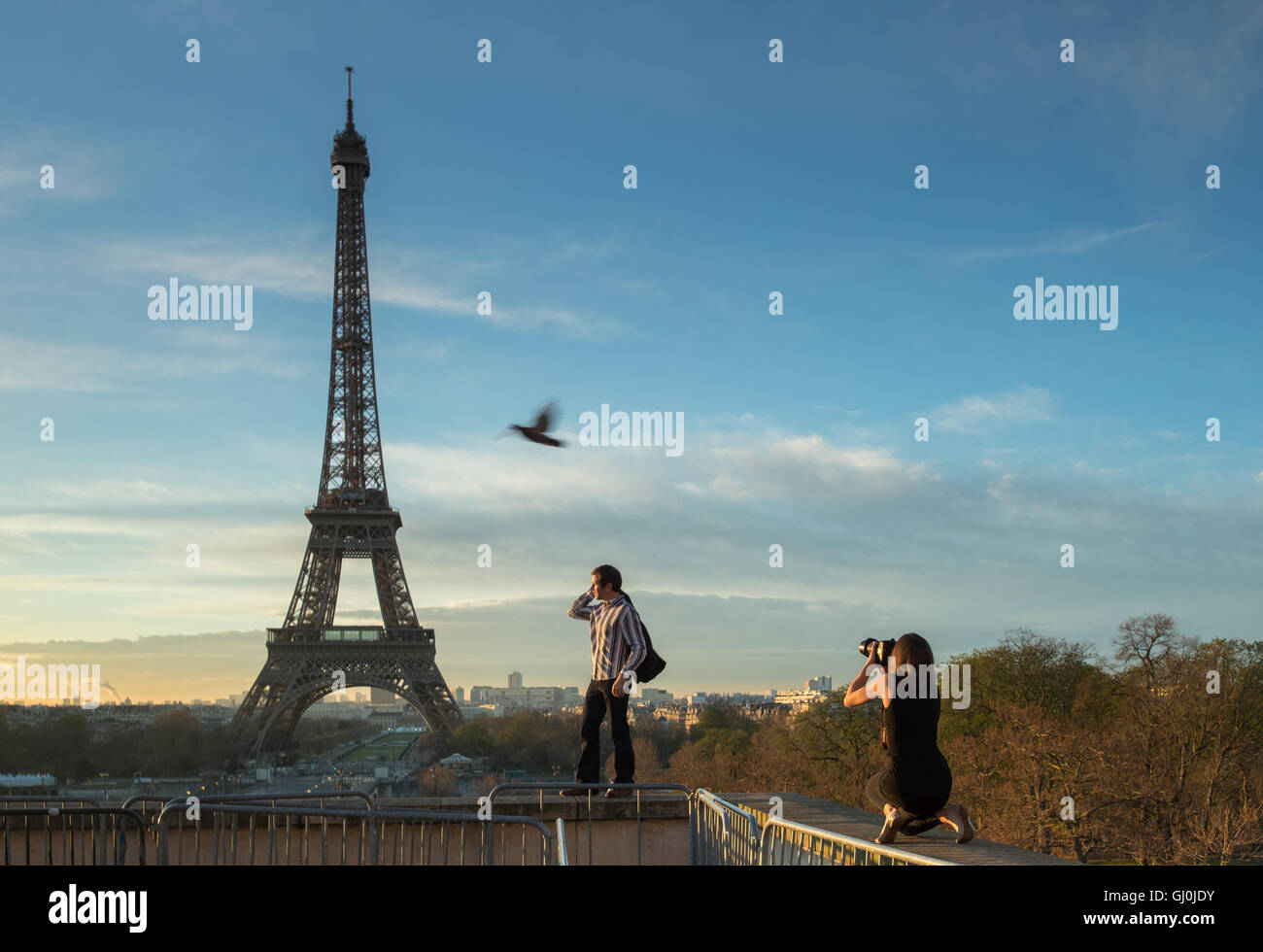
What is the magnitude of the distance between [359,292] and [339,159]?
7120mm

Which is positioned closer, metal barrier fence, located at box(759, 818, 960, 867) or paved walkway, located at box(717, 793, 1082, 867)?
metal barrier fence, located at box(759, 818, 960, 867)

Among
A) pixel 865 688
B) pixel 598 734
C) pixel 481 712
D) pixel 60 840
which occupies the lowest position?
pixel 481 712

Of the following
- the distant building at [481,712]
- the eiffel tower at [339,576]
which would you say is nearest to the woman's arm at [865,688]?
the eiffel tower at [339,576]

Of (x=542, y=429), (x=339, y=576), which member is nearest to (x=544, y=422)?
(x=542, y=429)

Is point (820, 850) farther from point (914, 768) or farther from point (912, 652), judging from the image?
point (912, 652)

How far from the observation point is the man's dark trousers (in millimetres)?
7898

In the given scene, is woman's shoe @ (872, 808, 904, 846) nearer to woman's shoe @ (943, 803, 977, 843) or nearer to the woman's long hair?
woman's shoe @ (943, 803, 977, 843)

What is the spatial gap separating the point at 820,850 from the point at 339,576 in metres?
43.2

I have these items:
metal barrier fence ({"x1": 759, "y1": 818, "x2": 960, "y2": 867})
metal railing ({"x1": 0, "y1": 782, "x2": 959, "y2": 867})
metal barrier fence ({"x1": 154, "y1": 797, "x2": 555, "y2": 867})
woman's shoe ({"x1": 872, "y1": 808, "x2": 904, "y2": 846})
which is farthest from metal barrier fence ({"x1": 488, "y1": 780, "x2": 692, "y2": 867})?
woman's shoe ({"x1": 872, "y1": 808, "x2": 904, "y2": 846})

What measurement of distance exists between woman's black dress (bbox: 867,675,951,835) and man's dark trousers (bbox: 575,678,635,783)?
2358 mm

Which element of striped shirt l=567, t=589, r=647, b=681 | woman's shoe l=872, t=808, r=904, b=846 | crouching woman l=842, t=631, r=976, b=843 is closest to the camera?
woman's shoe l=872, t=808, r=904, b=846

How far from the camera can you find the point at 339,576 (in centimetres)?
4597

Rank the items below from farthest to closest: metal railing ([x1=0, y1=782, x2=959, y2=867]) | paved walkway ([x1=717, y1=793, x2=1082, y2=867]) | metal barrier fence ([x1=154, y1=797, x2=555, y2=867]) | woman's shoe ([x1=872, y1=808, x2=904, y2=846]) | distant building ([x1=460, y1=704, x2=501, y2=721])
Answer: distant building ([x1=460, y1=704, x2=501, y2=721]) → metal barrier fence ([x1=154, y1=797, x2=555, y2=867]) → metal railing ([x1=0, y1=782, x2=959, y2=867]) → woman's shoe ([x1=872, y1=808, x2=904, y2=846]) → paved walkway ([x1=717, y1=793, x2=1082, y2=867])
